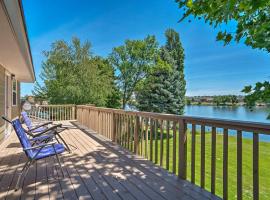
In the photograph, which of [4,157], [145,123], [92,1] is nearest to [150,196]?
[145,123]

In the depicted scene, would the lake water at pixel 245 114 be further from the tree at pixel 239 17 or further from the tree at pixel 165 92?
the tree at pixel 165 92

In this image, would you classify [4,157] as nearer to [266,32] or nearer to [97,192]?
[97,192]

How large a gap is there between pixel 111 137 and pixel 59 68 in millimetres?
12318

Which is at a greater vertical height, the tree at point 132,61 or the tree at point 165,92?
the tree at point 132,61

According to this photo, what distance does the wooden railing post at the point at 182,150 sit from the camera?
3.25 meters

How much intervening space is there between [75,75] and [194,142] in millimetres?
14062

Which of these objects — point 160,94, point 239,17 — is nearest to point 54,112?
point 160,94

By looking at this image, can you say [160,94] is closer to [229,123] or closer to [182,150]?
[182,150]

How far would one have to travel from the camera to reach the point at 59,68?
1692 centimetres

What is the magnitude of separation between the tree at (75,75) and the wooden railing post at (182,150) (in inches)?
510

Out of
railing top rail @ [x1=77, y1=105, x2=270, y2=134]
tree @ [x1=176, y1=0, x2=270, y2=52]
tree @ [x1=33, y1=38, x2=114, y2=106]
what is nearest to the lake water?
railing top rail @ [x1=77, y1=105, x2=270, y2=134]

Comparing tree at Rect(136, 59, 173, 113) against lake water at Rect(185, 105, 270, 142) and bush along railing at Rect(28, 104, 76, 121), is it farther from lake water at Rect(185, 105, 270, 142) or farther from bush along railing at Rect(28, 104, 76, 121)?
lake water at Rect(185, 105, 270, 142)

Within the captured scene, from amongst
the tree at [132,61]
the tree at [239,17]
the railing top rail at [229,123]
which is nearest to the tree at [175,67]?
the tree at [132,61]

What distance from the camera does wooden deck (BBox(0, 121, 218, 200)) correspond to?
2.77m
